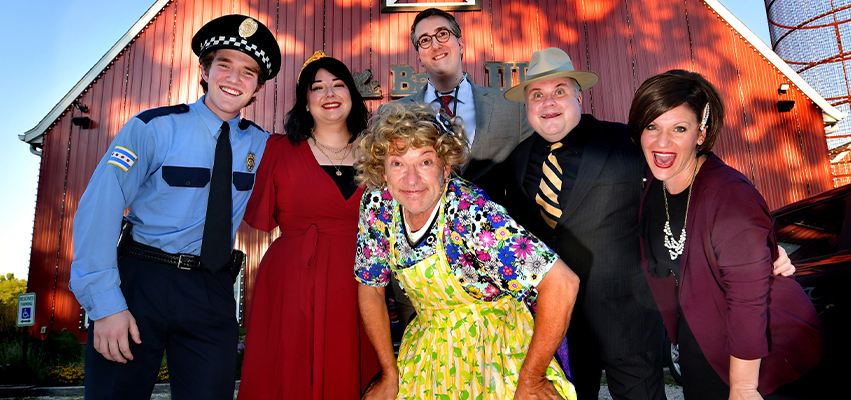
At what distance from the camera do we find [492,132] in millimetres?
2809

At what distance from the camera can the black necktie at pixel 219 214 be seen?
2.11 meters

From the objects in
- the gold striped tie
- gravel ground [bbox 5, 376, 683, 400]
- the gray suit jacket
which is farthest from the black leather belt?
gravel ground [bbox 5, 376, 683, 400]

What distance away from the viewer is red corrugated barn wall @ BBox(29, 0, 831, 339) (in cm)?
777

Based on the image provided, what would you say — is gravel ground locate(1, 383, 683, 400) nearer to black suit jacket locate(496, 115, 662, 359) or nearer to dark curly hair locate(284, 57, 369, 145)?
black suit jacket locate(496, 115, 662, 359)

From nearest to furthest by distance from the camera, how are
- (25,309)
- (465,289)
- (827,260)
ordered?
(465,289) → (827,260) → (25,309)

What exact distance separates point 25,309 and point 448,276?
8228 mm

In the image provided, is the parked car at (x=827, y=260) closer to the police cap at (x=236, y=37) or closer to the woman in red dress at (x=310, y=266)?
the woman in red dress at (x=310, y=266)

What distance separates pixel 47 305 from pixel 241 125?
309 inches

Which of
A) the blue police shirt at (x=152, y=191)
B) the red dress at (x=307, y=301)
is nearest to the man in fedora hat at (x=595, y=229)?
the red dress at (x=307, y=301)

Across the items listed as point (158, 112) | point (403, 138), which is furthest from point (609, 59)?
point (158, 112)

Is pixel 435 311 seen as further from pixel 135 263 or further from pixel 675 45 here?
pixel 675 45

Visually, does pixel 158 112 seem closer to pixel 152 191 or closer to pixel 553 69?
pixel 152 191

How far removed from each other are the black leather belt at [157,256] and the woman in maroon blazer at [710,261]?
2.37 m

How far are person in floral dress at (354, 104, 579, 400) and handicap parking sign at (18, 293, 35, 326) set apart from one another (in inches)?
299
